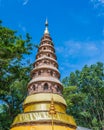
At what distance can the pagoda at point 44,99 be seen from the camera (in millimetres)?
20281

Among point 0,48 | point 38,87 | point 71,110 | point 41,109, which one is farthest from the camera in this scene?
point 71,110

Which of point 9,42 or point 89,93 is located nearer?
point 9,42

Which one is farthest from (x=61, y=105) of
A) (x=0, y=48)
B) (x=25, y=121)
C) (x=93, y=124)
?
(x=93, y=124)

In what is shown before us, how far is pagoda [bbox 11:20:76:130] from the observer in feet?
66.5

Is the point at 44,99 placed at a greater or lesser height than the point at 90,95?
lesser

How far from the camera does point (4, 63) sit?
62.3 feet

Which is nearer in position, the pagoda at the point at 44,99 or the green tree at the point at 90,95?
the pagoda at the point at 44,99

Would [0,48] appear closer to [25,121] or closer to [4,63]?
[4,63]

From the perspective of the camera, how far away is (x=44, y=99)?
71.8ft

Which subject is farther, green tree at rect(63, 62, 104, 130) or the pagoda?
green tree at rect(63, 62, 104, 130)

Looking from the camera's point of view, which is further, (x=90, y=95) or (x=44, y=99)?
(x=90, y=95)

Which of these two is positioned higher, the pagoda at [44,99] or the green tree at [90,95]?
the green tree at [90,95]

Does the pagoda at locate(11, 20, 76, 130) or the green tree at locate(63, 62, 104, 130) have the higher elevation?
the green tree at locate(63, 62, 104, 130)

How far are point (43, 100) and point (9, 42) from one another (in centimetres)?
548
